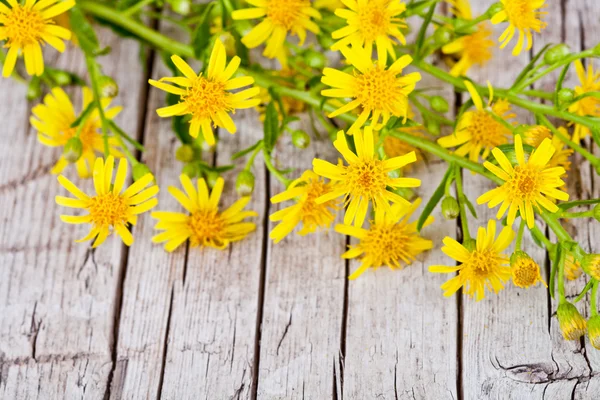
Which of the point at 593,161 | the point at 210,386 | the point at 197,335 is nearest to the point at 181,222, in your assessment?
the point at 197,335

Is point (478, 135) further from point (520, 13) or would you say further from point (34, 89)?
point (34, 89)

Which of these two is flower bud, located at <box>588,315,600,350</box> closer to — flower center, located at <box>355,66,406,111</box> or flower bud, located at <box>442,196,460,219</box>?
flower bud, located at <box>442,196,460,219</box>

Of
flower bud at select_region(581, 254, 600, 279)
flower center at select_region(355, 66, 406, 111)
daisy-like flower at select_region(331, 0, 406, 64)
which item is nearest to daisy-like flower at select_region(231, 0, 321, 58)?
daisy-like flower at select_region(331, 0, 406, 64)

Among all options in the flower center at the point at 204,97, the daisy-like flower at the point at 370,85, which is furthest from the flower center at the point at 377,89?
the flower center at the point at 204,97

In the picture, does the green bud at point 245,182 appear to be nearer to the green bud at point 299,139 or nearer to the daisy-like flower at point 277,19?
the green bud at point 299,139

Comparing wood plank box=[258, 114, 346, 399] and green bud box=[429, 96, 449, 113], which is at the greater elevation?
green bud box=[429, 96, 449, 113]

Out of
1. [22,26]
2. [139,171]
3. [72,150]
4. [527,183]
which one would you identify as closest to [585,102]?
[527,183]

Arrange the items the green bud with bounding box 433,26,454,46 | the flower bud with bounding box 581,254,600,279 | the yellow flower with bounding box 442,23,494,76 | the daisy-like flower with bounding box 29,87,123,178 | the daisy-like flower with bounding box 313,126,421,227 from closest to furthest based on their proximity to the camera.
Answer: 1. the flower bud with bounding box 581,254,600,279
2. the daisy-like flower with bounding box 313,126,421,227
3. the green bud with bounding box 433,26,454,46
4. the daisy-like flower with bounding box 29,87,123,178
5. the yellow flower with bounding box 442,23,494,76
